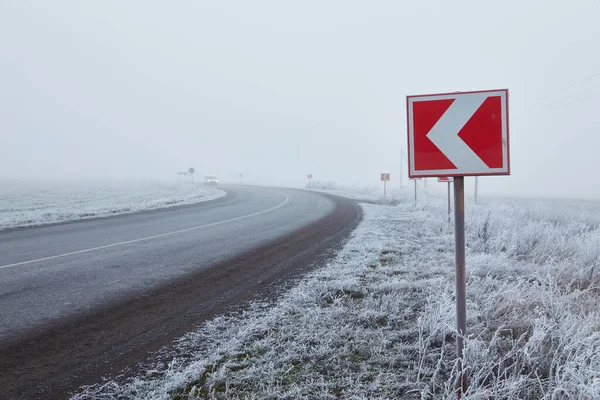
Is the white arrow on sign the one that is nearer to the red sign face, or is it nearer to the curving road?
the red sign face

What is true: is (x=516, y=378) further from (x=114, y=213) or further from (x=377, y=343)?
(x=114, y=213)

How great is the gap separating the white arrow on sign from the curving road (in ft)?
10.4

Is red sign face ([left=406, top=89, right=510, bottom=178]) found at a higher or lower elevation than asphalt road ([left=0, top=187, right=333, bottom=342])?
higher

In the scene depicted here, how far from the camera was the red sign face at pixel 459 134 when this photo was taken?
255cm

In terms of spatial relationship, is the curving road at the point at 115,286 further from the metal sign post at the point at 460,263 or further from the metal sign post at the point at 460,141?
the metal sign post at the point at 460,141

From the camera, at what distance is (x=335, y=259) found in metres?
7.16

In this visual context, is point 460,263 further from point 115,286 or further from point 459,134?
point 115,286

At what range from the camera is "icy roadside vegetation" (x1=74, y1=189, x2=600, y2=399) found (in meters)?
2.70

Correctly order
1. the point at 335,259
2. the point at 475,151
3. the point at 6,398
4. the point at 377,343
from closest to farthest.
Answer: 1. the point at 475,151
2. the point at 6,398
3. the point at 377,343
4. the point at 335,259

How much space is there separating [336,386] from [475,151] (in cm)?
200

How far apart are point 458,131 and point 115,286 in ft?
17.4

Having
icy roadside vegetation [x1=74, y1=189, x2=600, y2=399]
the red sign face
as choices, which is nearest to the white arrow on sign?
the red sign face

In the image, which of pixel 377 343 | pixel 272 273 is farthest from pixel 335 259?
pixel 377 343

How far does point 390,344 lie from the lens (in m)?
3.51
